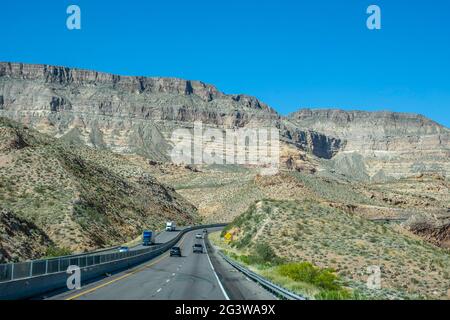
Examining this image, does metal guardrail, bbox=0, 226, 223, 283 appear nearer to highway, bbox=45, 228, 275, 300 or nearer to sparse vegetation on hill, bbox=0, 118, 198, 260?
highway, bbox=45, 228, 275, 300

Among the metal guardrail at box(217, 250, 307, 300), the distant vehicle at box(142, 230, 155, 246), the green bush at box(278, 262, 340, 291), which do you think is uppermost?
the metal guardrail at box(217, 250, 307, 300)

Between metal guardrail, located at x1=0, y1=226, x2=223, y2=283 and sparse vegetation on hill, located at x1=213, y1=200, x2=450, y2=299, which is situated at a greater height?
metal guardrail, located at x1=0, y1=226, x2=223, y2=283

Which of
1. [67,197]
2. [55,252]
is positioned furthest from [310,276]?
[67,197]

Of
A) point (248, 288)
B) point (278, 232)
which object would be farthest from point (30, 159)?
point (248, 288)

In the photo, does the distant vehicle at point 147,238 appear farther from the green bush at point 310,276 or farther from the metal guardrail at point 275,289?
the green bush at point 310,276

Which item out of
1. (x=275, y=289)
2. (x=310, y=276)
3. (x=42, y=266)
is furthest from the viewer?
(x=310, y=276)

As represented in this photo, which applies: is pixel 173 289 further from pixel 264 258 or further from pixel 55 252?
pixel 55 252

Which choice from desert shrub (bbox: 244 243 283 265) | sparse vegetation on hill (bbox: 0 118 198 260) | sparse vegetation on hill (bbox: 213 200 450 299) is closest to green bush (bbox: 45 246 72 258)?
sparse vegetation on hill (bbox: 0 118 198 260)

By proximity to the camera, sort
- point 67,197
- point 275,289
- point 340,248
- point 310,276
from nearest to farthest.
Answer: point 275,289 → point 310,276 → point 340,248 → point 67,197

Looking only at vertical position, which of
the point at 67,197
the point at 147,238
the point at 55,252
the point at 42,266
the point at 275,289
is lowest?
the point at 147,238

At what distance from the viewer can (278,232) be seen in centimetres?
5869

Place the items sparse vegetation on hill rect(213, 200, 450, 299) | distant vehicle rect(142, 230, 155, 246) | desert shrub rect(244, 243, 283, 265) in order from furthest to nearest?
distant vehicle rect(142, 230, 155, 246) < desert shrub rect(244, 243, 283, 265) < sparse vegetation on hill rect(213, 200, 450, 299)

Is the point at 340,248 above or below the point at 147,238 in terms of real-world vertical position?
above

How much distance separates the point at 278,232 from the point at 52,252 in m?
22.3
